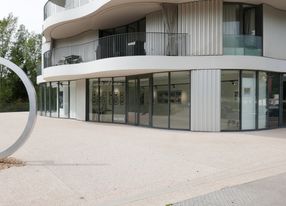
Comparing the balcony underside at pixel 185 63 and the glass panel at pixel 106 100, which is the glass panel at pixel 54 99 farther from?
the balcony underside at pixel 185 63

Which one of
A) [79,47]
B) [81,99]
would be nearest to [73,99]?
[81,99]

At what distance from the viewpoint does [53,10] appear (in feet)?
74.8

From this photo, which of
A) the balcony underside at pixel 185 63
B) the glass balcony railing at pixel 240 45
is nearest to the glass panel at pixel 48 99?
the balcony underside at pixel 185 63

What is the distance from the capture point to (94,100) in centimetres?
2141

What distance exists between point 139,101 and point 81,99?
598 cm

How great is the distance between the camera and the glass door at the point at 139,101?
17.3 meters

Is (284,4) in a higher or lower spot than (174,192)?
higher

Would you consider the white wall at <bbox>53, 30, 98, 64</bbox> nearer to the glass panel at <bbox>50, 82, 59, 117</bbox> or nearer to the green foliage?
the glass panel at <bbox>50, 82, 59, 117</bbox>

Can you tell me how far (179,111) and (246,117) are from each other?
3.01 metres

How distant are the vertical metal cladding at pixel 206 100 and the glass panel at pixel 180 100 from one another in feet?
1.13

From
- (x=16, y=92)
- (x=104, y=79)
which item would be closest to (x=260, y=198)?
(x=104, y=79)

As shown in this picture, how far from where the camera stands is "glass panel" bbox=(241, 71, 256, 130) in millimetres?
15156

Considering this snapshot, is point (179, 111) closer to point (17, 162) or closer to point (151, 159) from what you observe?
point (151, 159)

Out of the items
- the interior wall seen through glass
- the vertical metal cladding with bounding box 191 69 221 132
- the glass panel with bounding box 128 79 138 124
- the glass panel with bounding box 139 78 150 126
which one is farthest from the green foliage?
the vertical metal cladding with bounding box 191 69 221 132
